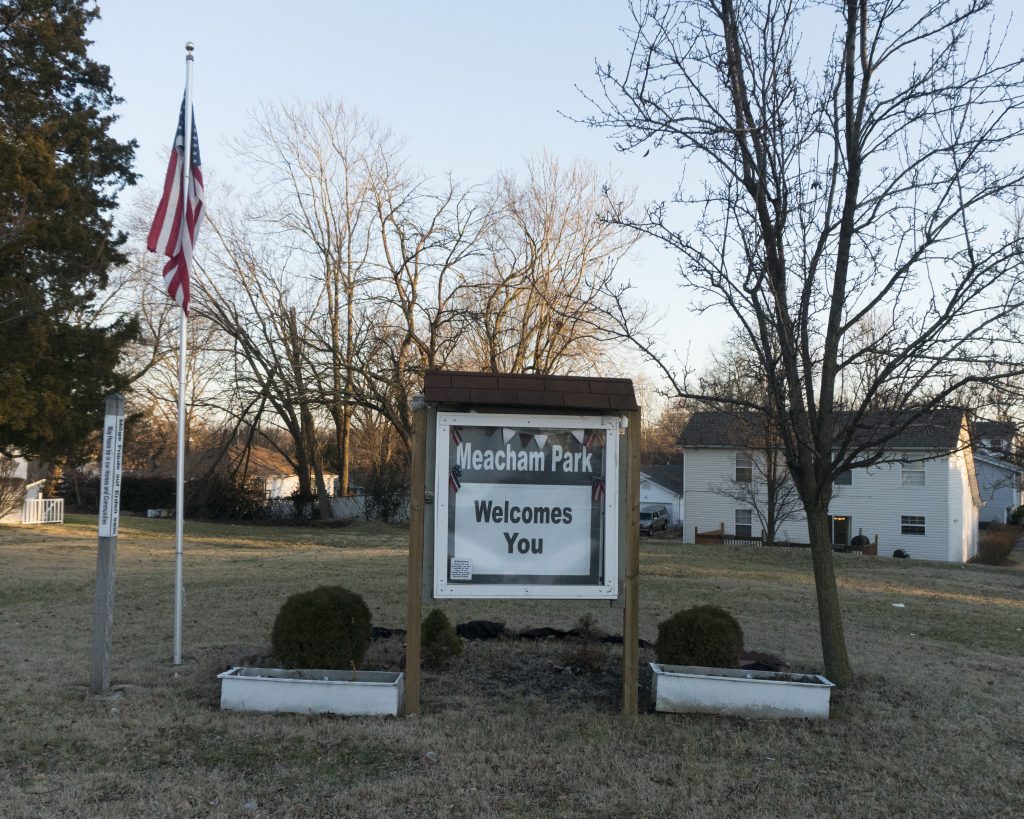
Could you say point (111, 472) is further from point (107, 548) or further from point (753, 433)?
point (753, 433)

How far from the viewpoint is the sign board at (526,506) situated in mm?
6145

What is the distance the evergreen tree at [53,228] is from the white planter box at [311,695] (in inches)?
580

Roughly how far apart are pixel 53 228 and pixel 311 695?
1841 centimetres

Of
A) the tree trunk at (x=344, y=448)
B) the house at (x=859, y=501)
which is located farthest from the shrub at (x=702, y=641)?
the tree trunk at (x=344, y=448)

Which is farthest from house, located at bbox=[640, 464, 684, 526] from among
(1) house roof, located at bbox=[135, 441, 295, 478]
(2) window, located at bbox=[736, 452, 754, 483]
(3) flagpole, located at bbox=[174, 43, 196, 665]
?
(3) flagpole, located at bbox=[174, 43, 196, 665]

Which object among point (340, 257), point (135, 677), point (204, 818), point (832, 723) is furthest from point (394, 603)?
point (340, 257)

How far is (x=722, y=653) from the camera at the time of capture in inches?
256

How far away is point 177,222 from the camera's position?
7781 millimetres

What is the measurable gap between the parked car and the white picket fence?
30.0 metres

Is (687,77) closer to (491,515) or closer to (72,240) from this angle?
(491,515)

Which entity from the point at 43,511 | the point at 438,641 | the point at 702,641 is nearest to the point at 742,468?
the point at 43,511

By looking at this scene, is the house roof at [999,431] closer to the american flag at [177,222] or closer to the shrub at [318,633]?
the shrub at [318,633]

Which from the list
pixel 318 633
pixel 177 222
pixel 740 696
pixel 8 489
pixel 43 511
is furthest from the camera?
pixel 43 511

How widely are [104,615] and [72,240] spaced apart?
56.7 ft
